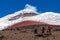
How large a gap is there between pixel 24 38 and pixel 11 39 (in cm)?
115

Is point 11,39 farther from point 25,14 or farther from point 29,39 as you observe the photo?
point 25,14

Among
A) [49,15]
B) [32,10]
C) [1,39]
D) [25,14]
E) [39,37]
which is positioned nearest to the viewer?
[1,39]

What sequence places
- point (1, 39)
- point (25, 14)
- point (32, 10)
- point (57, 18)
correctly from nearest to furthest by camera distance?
1. point (1, 39)
2. point (57, 18)
3. point (25, 14)
4. point (32, 10)

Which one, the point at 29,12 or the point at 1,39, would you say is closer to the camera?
the point at 1,39

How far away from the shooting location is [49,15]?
74562 millimetres

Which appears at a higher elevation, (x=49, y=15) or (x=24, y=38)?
(x=49, y=15)

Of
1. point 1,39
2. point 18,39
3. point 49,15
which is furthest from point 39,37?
point 49,15

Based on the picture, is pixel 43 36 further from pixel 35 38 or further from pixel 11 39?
pixel 11 39

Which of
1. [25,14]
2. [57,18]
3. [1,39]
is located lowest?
[1,39]

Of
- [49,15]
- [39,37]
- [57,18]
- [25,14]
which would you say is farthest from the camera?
[25,14]

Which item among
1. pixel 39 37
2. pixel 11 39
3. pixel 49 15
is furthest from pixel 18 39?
pixel 49 15

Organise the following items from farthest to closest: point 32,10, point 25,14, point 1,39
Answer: point 32,10 < point 25,14 < point 1,39

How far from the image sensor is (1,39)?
17.0 m

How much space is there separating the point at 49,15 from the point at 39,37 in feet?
186
